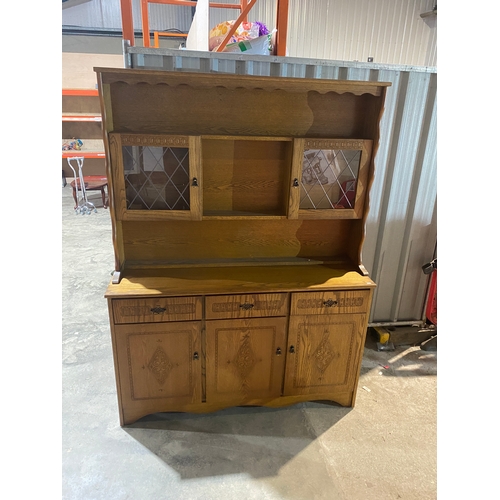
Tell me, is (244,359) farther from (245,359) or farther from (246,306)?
(246,306)

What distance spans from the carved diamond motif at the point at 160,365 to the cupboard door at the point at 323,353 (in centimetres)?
68

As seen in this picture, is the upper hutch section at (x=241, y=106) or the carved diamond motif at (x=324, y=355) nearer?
the upper hutch section at (x=241, y=106)

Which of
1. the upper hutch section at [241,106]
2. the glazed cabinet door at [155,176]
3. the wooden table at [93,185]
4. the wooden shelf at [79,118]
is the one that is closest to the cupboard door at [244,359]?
the glazed cabinet door at [155,176]

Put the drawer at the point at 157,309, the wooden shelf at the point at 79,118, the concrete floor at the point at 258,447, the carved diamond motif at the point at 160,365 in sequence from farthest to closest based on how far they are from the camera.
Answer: the wooden shelf at the point at 79,118 → the carved diamond motif at the point at 160,365 → the drawer at the point at 157,309 → the concrete floor at the point at 258,447

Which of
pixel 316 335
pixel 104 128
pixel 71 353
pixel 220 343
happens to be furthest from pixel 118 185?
pixel 71 353

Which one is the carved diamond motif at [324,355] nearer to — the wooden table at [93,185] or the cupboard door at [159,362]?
the cupboard door at [159,362]

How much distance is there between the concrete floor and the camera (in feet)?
5.74

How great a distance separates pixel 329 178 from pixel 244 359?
3.70ft

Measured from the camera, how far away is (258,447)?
198cm

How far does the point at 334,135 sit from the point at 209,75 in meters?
0.80

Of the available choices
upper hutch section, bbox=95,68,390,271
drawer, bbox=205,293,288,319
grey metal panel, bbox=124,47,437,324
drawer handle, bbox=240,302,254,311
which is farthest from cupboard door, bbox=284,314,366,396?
grey metal panel, bbox=124,47,437,324

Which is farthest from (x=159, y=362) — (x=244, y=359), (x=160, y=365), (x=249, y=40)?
(x=249, y=40)

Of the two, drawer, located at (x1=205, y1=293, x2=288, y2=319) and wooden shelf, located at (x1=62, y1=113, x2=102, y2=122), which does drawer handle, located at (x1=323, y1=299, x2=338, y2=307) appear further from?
wooden shelf, located at (x1=62, y1=113, x2=102, y2=122)

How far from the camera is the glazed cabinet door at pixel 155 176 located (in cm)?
182
